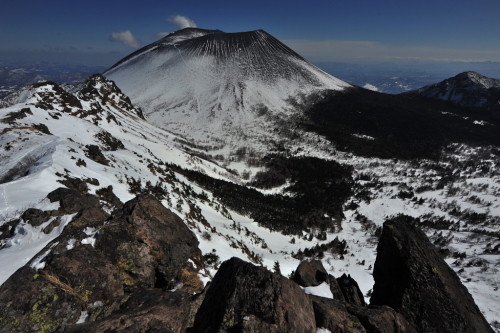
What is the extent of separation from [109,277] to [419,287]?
26.6 feet

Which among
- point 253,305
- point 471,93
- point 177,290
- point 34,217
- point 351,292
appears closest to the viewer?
point 253,305

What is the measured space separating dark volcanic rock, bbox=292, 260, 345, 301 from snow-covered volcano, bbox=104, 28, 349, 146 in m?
52.3

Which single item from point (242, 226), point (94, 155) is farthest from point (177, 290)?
point (94, 155)

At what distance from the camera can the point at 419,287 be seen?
6262 mm

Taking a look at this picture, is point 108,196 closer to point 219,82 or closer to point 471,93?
point 219,82

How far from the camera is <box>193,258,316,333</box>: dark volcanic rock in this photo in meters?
3.58

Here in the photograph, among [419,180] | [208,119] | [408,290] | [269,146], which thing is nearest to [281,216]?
[408,290]

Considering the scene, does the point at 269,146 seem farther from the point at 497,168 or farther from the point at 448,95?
the point at 448,95

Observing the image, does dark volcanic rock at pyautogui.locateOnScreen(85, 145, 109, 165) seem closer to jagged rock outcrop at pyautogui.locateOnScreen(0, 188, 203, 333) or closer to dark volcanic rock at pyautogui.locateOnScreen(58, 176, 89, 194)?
dark volcanic rock at pyautogui.locateOnScreen(58, 176, 89, 194)

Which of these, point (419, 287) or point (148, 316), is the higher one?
point (148, 316)

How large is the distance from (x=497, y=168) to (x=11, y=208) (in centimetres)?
6275

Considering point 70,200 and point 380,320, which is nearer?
point 380,320

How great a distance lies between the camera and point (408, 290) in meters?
6.30

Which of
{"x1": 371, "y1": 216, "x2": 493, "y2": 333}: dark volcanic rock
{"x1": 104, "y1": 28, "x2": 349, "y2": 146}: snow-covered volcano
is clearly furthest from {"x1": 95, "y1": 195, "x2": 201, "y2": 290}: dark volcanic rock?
{"x1": 104, "y1": 28, "x2": 349, "y2": 146}: snow-covered volcano
